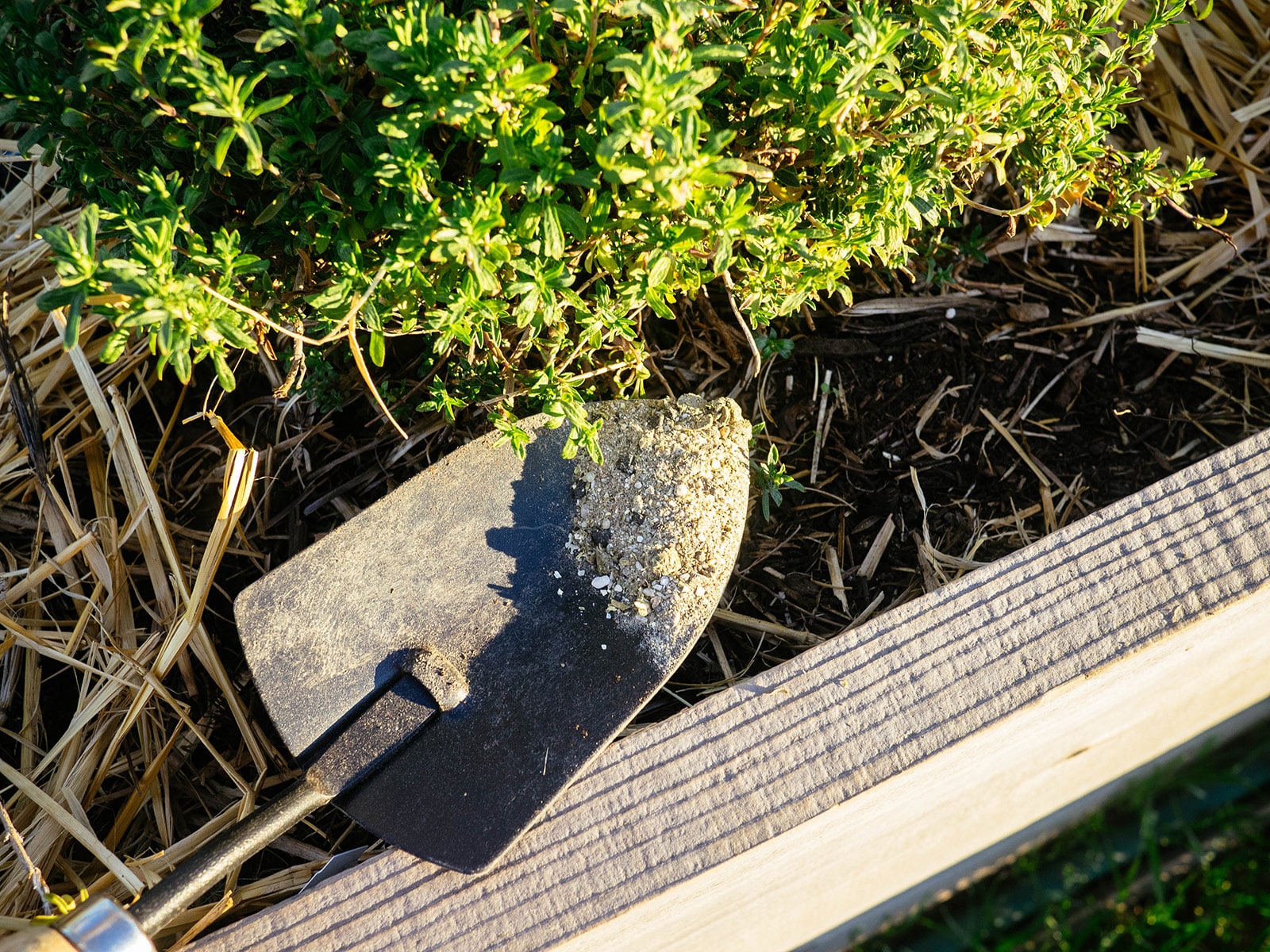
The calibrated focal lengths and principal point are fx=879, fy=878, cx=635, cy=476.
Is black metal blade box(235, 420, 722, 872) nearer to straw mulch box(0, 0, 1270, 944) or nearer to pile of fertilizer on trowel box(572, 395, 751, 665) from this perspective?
pile of fertilizer on trowel box(572, 395, 751, 665)

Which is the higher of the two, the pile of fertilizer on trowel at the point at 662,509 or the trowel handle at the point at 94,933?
the trowel handle at the point at 94,933

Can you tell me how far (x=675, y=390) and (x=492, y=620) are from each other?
0.55 meters

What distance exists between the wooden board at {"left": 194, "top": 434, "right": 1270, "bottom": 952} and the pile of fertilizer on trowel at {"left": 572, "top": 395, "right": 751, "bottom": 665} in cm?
18

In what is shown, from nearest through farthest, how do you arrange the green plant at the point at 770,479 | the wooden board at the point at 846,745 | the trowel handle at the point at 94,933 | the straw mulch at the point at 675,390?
the trowel handle at the point at 94,933, the wooden board at the point at 846,745, the green plant at the point at 770,479, the straw mulch at the point at 675,390

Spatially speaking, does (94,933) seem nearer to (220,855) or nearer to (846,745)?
(220,855)

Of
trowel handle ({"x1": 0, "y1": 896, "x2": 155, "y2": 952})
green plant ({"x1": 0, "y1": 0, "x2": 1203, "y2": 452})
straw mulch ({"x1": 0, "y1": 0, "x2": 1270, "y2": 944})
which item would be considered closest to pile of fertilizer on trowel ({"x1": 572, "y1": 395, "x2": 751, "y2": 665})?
green plant ({"x1": 0, "y1": 0, "x2": 1203, "y2": 452})

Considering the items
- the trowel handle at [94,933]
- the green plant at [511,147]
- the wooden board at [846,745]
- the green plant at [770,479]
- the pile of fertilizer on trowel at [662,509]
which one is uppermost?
the green plant at [511,147]

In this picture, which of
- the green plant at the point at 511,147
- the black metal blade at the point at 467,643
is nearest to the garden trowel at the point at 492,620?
the black metal blade at the point at 467,643

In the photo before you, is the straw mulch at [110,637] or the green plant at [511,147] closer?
the green plant at [511,147]

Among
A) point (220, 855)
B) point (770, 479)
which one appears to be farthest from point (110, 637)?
point (770, 479)

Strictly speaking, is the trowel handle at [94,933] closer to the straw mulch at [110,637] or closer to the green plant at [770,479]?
the straw mulch at [110,637]

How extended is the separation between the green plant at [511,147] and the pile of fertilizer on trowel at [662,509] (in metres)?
0.11

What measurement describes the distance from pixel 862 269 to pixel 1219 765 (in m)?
1.52

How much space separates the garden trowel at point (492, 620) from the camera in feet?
4.20
